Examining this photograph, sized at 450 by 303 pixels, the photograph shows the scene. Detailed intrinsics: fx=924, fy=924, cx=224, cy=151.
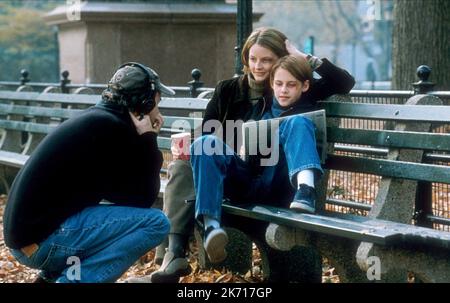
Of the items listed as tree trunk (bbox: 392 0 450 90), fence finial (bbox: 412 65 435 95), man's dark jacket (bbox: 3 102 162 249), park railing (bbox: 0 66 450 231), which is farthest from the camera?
tree trunk (bbox: 392 0 450 90)

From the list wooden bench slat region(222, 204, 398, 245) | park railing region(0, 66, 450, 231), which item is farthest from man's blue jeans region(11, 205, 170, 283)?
park railing region(0, 66, 450, 231)

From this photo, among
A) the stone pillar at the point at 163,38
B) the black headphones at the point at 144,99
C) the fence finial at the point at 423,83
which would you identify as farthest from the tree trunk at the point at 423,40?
the black headphones at the point at 144,99

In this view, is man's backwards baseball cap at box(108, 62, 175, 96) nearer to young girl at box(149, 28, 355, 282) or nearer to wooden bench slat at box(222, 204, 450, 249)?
young girl at box(149, 28, 355, 282)

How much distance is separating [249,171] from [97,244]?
1.01 meters

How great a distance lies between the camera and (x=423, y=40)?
36.6 ft

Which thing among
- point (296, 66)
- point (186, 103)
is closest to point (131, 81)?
point (296, 66)

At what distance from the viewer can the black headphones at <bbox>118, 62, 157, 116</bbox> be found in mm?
4793

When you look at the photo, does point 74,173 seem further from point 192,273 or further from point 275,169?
point 192,273

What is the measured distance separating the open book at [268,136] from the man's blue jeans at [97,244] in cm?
73

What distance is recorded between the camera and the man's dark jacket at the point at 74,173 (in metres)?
4.55

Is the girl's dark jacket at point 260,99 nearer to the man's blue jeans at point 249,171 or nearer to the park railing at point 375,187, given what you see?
the man's blue jeans at point 249,171

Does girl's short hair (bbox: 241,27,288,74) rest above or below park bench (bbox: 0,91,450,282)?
above

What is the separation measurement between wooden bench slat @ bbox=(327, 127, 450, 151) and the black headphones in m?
1.13

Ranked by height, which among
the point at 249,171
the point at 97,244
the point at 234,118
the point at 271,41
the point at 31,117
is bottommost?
the point at 97,244
